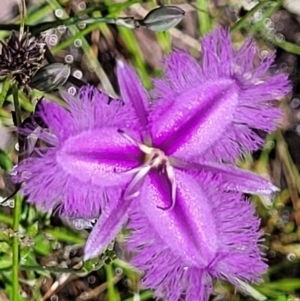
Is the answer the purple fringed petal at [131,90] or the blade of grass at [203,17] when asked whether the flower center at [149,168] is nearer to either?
the purple fringed petal at [131,90]

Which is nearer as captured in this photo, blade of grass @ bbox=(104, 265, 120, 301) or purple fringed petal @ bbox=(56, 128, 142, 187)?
purple fringed petal @ bbox=(56, 128, 142, 187)

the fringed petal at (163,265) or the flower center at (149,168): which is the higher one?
the flower center at (149,168)

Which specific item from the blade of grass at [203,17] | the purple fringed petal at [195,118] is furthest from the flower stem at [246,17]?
the purple fringed petal at [195,118]

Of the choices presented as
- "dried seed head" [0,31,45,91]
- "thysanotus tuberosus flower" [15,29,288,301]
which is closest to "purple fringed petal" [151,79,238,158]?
"thysanotus tuberosus flower" [15,29,288,301]

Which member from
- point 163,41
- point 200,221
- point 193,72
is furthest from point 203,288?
point 163,41

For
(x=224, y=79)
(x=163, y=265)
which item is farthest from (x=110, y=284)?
(x=224, y=79)

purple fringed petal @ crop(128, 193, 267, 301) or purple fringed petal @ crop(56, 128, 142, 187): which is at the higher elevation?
purple fringed petal @ crop(56, 128, 142, 187)

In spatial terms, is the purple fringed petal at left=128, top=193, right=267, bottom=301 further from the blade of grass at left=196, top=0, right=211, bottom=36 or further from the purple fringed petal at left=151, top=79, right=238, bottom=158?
the blade of grass at left=196, top=0, right=211, bottom=36

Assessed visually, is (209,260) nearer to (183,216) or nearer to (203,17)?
(183,216)
